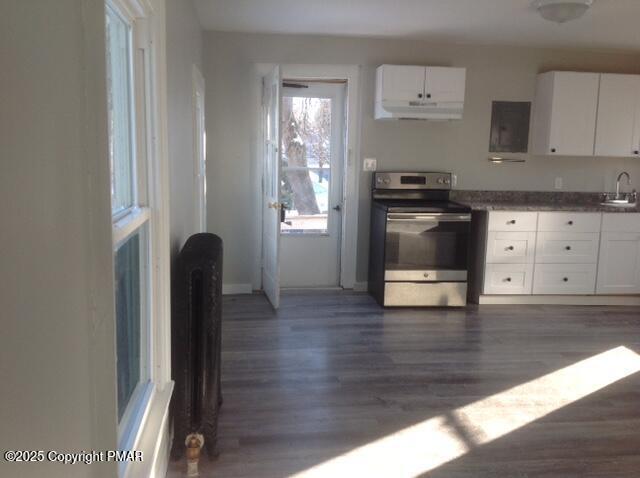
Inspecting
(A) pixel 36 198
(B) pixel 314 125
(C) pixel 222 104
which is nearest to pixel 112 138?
(A) pixel 36 198

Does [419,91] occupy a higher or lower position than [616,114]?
higher

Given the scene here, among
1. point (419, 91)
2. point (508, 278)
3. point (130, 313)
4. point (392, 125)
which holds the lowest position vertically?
point (508, 278)

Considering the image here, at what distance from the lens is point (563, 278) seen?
5.21 metres

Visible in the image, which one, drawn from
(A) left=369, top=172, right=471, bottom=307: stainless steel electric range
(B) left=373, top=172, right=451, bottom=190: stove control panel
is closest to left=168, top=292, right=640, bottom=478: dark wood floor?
(A) left=369, top=172, right=471, bottom=307: stainless steel electric range

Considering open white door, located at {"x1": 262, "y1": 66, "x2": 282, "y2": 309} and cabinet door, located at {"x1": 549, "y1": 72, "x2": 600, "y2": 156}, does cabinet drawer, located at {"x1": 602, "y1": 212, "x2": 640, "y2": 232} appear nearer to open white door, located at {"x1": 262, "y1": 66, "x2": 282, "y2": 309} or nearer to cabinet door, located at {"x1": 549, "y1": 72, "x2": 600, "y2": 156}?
cabinet door, located at {"x1": 549, "y1": 72, "x2": 600, "y2": 156}

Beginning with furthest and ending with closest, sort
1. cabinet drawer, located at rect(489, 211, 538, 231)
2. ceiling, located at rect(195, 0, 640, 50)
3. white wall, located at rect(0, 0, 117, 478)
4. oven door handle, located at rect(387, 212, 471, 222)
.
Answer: cabinet drawer, located at rect(489, 211, 538, 231)
oven door handle, located at rect(387, 212, 471, 222)
ceiling, located at rect(195, 0, 640, 50)
white wall, located at rect(0, 0, 117, 478)

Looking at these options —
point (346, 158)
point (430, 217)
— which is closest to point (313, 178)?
point (346, 158)

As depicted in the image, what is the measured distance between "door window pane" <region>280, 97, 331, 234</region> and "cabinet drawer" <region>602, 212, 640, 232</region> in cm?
254

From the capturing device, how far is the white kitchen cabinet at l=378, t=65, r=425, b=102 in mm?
5008

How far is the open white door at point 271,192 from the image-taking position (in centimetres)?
463

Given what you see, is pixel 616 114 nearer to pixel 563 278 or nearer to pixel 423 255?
pixel 563 278

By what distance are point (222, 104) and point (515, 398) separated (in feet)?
11.4

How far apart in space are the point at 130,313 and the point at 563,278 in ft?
14.2

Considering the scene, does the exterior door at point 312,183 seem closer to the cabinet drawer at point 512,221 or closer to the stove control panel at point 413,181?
the stove control panel at point 413,181
